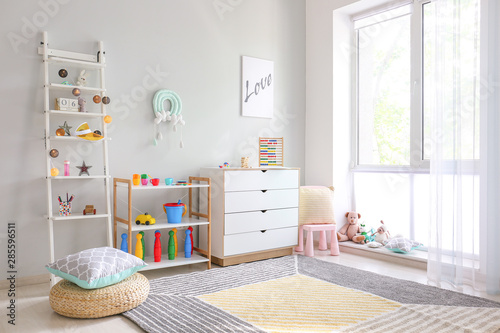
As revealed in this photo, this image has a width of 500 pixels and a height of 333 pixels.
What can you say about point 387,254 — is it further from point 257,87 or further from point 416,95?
point 257,87

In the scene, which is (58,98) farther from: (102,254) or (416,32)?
(416,32)

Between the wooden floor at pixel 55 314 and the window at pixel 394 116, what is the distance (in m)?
0.63

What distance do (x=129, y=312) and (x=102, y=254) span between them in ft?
1.16

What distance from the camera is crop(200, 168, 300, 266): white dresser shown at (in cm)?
317

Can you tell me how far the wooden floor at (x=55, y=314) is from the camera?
6.58 ft

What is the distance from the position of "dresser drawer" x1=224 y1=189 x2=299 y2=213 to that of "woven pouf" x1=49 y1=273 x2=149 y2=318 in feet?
3.67

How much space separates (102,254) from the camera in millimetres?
2299

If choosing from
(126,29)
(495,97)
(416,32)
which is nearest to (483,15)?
(495,97)

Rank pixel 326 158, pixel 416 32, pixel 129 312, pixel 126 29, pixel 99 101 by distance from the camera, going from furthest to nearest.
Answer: pixel 326 158 → pixel 416 32 → pixel 126 29 → pixel 99 101 → pixel 129 312

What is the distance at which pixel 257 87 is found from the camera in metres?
3.83

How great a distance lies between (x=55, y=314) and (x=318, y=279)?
1.64m

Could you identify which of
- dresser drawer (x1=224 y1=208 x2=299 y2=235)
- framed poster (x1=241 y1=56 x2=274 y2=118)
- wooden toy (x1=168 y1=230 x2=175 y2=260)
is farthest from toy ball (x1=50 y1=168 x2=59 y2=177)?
framed poster (x1=241 y1=56 x2=274 y2=118)

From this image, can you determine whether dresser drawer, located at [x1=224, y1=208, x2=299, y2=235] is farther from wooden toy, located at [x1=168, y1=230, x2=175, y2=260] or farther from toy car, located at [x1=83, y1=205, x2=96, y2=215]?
toy car, located at [x1=83, y1=205, x2=96, y2=215]

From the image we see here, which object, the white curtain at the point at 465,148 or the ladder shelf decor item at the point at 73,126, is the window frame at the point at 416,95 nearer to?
the white curtain at the point at 465,148
